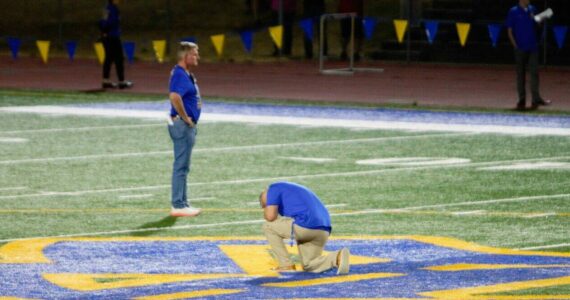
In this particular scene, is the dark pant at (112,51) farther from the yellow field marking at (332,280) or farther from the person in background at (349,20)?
→ the yellow field marking at (332,280)

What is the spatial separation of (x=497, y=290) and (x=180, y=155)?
16.2 feet

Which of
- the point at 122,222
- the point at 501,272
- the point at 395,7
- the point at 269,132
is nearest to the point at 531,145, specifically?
the point at 269,132

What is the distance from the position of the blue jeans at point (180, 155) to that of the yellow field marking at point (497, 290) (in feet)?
15.4

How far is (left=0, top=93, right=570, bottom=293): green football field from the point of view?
14391mm

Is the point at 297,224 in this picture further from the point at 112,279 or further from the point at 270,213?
the point at 112,279

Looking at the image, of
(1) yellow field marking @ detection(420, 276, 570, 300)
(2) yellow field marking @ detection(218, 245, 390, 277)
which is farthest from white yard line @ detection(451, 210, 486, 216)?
(1) yellow field marking @ detection(420, 276, 570, 300)

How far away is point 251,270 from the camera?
1203cm

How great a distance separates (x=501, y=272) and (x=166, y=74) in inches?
997

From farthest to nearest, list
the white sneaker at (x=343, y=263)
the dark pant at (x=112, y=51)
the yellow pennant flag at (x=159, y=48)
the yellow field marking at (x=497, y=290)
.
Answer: the yellow pennant flag at (x=159, y=48)
the dark pant at (x=112, y=51)
the white sneaker at (x=343, y=263)
the yellow field marking at (x=497, y=290)

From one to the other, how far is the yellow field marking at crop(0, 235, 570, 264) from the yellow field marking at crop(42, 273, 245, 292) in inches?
30.9

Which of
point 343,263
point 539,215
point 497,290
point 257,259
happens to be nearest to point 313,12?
point 539,215

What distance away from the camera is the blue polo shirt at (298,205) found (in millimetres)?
11867

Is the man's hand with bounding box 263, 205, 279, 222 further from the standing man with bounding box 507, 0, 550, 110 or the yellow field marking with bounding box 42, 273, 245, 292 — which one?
the standing man with bounding box 507, 0, 550, 110

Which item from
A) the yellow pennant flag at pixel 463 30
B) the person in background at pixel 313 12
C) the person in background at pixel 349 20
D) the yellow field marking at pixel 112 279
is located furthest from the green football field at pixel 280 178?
the person in background at pixel 313 12
